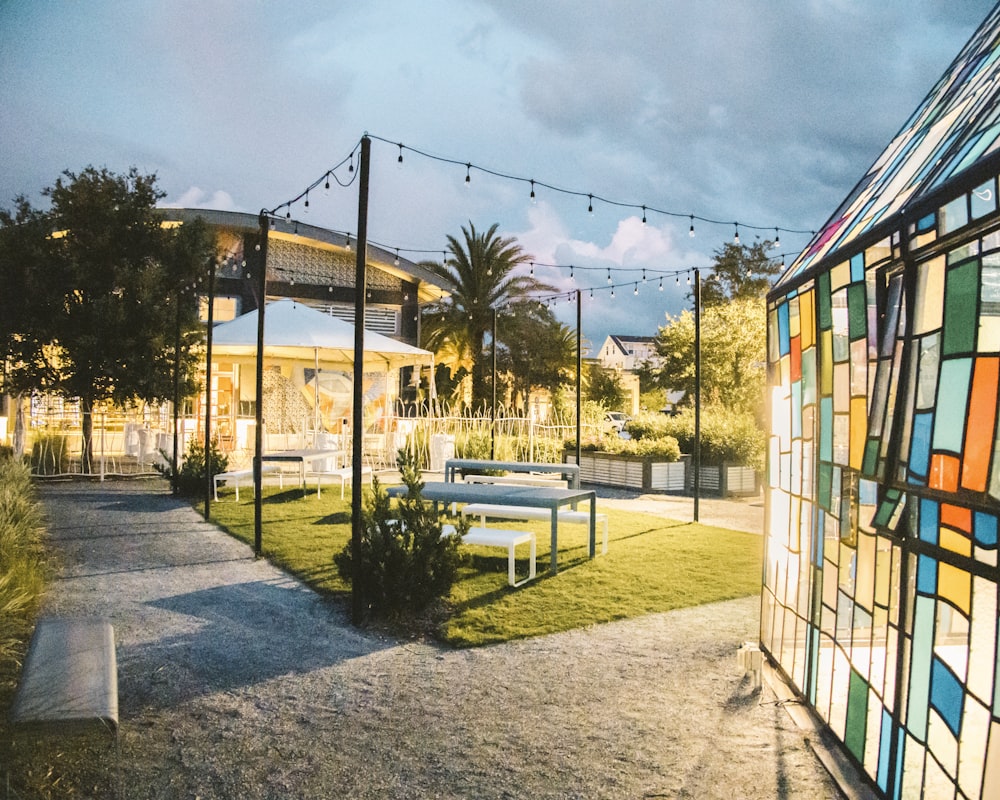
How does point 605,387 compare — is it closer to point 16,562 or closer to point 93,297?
point 93,297

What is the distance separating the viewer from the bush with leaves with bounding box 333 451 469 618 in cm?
628

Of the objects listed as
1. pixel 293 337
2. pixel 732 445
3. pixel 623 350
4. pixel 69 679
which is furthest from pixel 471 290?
pixel 623 350

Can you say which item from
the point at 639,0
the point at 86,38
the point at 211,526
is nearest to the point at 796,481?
the point at 211,526

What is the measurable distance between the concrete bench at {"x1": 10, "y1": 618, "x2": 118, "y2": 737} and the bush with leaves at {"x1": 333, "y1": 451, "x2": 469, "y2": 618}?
2.16m

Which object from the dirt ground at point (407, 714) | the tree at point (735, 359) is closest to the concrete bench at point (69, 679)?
the dirt ground at point (407, 714)

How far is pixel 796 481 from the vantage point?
4629mm

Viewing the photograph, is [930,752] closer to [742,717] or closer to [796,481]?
[742,717]

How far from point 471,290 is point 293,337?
52.6 feet

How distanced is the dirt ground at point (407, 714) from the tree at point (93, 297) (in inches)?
454

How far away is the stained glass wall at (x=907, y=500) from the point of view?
2.71 metres

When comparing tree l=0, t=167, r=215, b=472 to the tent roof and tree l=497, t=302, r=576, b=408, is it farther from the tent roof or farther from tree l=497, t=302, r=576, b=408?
tree l=497, t=302, r=576, b=408

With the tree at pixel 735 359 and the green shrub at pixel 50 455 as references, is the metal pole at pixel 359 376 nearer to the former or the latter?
the green shrub at pixel 50 455

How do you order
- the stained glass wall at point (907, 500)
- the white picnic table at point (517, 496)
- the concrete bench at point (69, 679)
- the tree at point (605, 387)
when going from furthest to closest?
1. the tree at point (605, 387)
2. the white picnic table at point (517, 496)
3. the concrete bench at point (69, 679)
4. the stained glass wall at point (907, 500)

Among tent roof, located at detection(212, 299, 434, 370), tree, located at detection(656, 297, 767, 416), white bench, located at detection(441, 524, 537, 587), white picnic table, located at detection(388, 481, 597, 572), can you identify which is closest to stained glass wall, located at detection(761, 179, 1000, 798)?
white bench, located at detection(441, 524, 537, 587)
